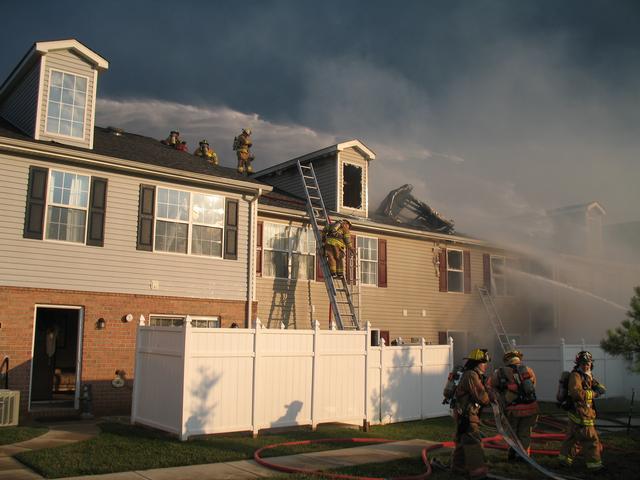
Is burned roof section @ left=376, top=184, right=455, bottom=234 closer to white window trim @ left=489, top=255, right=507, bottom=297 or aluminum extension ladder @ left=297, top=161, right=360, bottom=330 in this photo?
white window trim @ left=489, top=255, right=507, bottom=297

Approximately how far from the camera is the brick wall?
41.8ft

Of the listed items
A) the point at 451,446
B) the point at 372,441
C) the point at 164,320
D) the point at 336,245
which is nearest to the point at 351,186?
the point at 336,245

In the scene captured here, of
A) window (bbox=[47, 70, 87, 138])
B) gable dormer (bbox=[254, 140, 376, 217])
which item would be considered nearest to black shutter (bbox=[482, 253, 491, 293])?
gable dormer (bbox=[254, 140, 376, 217])

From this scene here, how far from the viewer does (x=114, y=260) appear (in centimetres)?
1425

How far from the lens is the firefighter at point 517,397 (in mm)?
9342

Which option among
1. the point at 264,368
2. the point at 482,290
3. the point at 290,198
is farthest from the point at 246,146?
the point at 264,368

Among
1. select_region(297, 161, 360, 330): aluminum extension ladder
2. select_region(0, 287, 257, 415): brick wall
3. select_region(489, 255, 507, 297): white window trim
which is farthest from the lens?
select_region(489, 255, 507, 297): white window trim

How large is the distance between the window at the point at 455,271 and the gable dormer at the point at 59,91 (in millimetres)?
13213

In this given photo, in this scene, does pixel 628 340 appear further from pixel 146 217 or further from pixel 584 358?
pixel 146 217

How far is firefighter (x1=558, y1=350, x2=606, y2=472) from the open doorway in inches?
425

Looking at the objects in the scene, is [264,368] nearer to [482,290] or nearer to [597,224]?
[482,290]

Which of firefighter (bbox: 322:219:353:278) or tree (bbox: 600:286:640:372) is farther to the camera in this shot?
firefighter (bbox: 322:219:353:278)

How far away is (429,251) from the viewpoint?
22.1 m

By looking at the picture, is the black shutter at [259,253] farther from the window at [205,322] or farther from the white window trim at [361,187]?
the white window trim at [361,187]
